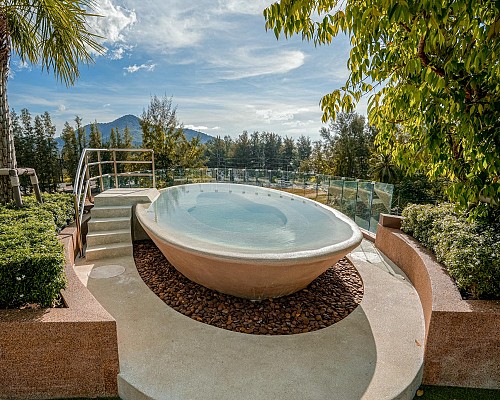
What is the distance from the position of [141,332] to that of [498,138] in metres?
3.24

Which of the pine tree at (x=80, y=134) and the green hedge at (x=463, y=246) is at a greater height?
the pine tree at (x=80, y=134)

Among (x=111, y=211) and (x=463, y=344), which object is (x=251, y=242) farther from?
(x=111, y=211)

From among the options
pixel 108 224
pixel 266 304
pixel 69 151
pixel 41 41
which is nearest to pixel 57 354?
pixel 266 304

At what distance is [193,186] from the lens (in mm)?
8398

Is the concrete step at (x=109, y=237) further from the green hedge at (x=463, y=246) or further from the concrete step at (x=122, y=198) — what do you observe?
the green hedge at (x=463, y=246)

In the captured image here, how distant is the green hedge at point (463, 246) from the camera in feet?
8.48

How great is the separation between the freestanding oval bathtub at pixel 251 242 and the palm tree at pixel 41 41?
2296mm

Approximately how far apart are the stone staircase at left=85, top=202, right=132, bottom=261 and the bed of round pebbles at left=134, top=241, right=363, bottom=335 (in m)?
0.86

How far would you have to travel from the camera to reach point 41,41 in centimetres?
458

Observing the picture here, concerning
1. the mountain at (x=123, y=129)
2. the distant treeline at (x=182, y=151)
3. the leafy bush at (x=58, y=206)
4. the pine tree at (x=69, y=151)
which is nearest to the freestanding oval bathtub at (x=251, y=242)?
the leafy bush at (x=58, y=206)

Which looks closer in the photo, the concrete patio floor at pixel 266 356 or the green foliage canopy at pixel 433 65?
the green foliage canopy at pixel 433 65

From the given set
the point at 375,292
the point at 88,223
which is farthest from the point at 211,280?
the point at 88,223

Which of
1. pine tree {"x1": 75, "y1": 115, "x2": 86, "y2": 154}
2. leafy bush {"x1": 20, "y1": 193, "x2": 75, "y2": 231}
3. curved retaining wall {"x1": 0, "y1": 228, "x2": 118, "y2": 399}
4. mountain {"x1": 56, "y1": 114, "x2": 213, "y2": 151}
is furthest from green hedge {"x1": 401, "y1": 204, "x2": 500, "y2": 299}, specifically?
pine tree {"x1": 75, "y1": 115, "x2": 86, "y2": 154}

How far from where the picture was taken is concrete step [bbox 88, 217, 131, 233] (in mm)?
4879
